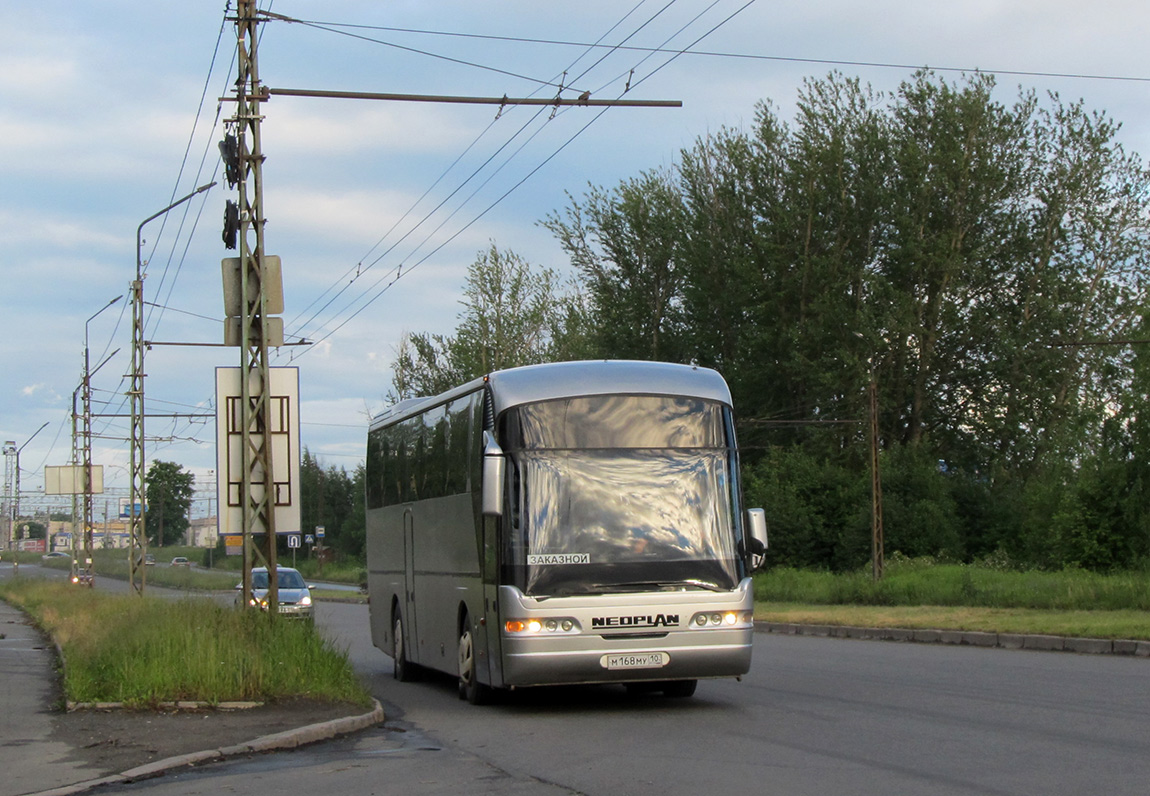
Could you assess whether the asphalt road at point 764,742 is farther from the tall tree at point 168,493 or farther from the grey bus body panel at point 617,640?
the tall tree at point 168,493

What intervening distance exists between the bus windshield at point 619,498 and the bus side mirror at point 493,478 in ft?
0.53

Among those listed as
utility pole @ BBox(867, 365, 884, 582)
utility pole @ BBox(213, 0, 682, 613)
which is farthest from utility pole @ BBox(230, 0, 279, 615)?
utility pole @ BBox(867, 365, 884, 582)

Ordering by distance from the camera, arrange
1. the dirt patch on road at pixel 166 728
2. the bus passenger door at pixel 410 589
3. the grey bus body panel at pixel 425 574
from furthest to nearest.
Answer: the bus passenger door at pixel 410 589
the grey bus body panel at pixel 425 574
the dirt patch on road at pixel 166 728

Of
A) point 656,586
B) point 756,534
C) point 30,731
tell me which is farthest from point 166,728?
point 756,534

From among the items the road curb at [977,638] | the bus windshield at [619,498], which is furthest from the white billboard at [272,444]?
the road curb at [977,638]

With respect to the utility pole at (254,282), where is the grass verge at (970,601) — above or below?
below

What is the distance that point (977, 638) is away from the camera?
2273cm

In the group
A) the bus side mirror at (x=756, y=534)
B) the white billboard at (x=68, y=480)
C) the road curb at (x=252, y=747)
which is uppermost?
the white billboard at (x=68, y=480)

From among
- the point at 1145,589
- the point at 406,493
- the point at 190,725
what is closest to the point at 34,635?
the point at 406,493

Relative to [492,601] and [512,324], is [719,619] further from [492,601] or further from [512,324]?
[512,324]

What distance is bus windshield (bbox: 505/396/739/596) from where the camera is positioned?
41.5 ft

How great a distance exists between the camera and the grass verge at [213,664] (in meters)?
12.8

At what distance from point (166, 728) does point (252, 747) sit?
1374 mm

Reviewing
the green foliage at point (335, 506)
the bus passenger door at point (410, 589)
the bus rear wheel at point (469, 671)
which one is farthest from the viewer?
the green foliage at point (335, 506)
